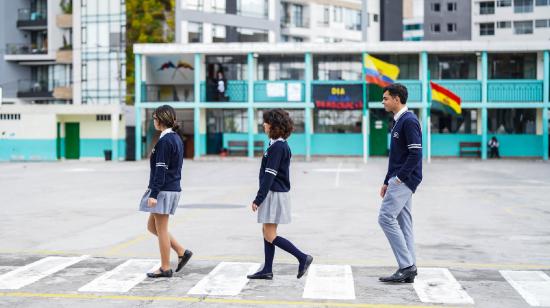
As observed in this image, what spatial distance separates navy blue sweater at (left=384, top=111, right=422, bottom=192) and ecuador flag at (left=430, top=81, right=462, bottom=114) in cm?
3879

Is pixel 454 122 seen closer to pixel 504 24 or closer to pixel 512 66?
pixel 512 66

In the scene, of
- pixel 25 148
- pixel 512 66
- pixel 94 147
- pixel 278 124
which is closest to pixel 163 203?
pixel 278 124

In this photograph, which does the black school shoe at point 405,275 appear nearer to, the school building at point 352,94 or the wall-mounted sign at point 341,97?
the school building at point 352,94

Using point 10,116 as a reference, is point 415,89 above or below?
above

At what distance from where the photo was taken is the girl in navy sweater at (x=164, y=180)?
9203mm

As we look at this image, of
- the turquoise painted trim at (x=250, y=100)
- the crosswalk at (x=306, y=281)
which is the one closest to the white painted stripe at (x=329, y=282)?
the crosswalk at (x=306, y=281)

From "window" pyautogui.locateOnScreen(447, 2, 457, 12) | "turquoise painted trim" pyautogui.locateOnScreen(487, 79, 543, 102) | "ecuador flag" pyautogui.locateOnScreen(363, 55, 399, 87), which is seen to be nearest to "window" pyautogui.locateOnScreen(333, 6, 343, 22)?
"turquoise painted trim" pyautogui.locateOnScreen(487, 79, 543, 102)

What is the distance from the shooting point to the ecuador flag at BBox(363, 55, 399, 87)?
47594 millimetres

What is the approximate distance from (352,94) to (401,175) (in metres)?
43.0

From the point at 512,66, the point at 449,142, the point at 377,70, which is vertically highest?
the point at 512,66

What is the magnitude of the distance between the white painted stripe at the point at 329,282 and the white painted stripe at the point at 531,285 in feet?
5.36

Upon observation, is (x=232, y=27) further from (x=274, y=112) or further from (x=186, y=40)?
(x=274, y=112)

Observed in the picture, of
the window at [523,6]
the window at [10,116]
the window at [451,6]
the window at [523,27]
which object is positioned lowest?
the window at [10,116]

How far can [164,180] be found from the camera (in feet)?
30.4
